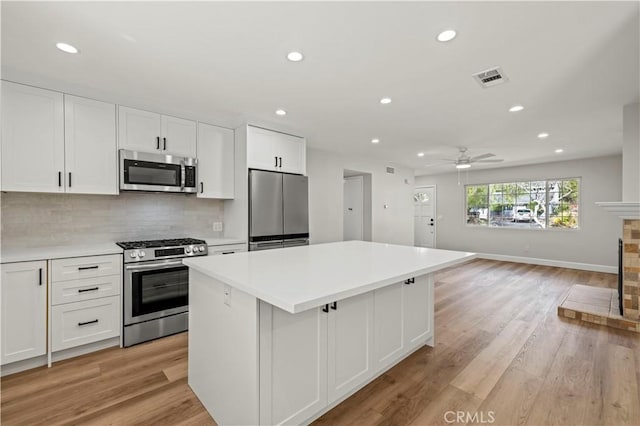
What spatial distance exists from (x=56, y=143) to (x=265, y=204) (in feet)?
6.87

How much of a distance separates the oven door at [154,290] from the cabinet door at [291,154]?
1.84 m

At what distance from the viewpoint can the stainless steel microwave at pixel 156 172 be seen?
9.62 feet

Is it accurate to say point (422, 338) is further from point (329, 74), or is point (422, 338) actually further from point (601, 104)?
point (601, 104)

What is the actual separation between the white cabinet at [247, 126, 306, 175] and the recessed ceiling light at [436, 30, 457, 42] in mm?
2380

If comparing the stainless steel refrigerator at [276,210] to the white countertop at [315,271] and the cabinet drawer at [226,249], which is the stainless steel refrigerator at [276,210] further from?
the white countertop at [315,271]

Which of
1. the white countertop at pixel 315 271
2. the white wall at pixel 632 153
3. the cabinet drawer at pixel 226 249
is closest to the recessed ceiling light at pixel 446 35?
the white countertop at pixel 315 271

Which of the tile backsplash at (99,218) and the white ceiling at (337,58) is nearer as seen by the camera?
the white ceiling at (337,58)

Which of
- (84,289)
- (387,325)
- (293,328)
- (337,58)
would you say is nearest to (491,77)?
(337,58)

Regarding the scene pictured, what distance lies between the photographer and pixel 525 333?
115 inches

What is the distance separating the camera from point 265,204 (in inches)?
144

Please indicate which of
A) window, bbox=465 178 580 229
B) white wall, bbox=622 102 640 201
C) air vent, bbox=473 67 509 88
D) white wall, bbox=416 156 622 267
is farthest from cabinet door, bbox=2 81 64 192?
window, bbox=465 178 580 229

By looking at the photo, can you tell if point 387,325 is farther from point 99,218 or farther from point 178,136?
point 99,218

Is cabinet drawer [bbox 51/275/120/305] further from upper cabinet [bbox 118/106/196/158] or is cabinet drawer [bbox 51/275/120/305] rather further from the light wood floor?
upper cabinet [bbox 118/106/196/158]

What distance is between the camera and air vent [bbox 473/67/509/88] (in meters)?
2.33
